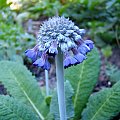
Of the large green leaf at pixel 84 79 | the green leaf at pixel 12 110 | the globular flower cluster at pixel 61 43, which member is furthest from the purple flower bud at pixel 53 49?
the large green leaf at pixel 84 79

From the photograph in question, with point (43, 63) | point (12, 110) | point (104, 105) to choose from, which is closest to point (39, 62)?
point (43, 63)

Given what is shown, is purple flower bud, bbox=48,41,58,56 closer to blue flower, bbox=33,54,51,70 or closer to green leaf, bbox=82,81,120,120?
blue flower, bbox=33,54,51,70

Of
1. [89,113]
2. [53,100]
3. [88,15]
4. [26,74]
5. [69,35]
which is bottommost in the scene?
[89,113]

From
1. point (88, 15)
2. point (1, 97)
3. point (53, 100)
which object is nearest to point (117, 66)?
point (88, 15)

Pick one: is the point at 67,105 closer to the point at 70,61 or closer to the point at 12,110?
the point at 12,110

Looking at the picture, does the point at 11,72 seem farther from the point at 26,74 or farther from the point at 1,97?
the point at 1,97
